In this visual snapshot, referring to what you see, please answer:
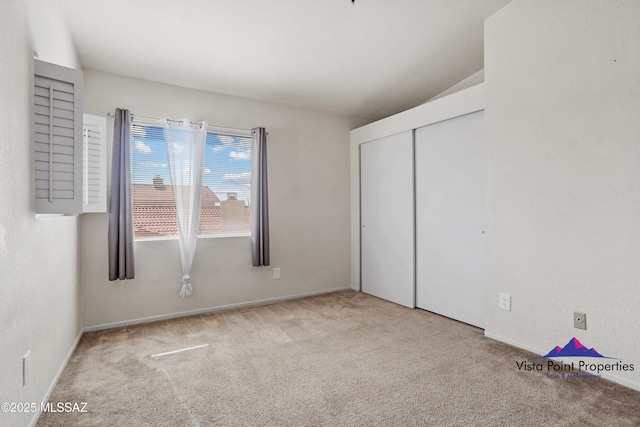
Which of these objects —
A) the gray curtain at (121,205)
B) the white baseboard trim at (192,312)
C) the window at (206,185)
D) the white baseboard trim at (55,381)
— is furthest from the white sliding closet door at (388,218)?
the white baseboard trim at (55,381)

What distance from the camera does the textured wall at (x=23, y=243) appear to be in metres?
1.30

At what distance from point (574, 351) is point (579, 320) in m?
0.21

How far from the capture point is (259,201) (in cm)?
361

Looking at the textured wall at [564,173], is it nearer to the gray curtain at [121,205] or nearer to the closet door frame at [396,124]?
the closet door frame at [396,124]

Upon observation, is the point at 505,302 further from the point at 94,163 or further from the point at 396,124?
the point at 94,163

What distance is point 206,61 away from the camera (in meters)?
2.92

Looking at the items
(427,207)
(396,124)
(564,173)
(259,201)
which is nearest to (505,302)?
(564,173)

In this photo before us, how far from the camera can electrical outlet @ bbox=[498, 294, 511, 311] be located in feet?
8.29

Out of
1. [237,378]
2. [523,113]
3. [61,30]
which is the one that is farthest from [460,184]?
[61,30]

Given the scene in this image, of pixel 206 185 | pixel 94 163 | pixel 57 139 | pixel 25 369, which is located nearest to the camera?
pixel 25 369

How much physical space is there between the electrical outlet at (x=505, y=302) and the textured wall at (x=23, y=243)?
2.97m

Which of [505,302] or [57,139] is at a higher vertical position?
[57,139]

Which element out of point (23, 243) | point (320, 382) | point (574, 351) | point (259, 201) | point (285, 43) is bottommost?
point (320, 382)

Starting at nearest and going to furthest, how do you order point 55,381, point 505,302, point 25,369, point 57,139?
point 25,369 → point 57,139 → point 55,381 → point 505,302
